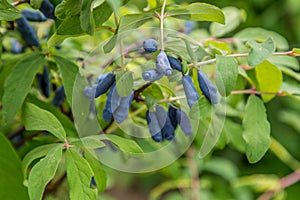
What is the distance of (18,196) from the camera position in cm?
73

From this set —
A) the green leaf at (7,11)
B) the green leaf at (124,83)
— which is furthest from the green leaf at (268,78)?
the green leaf at (7,11)

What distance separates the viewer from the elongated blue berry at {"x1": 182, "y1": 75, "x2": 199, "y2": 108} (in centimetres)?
61

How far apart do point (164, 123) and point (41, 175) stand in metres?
0.16

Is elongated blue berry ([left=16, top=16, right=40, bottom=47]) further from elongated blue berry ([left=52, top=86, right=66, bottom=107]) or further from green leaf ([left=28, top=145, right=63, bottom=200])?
green leaf ([left=28, top=145, right=63, bottom=200])

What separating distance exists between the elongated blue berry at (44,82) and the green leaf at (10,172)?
0.11m

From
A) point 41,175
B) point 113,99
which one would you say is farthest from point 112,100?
point 41,175

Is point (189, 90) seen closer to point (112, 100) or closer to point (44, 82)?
point (112, 100)

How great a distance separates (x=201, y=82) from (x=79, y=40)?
41 centimetres

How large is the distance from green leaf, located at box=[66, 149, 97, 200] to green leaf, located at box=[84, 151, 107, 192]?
43 millimetres

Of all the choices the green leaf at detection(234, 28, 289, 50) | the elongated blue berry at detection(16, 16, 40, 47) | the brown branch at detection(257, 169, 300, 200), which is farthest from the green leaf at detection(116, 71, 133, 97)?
the brown branch at detection(257, 169, 300, 200)

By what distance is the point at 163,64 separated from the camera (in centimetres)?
58

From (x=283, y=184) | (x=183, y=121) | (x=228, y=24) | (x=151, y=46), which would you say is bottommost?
(x=283, y=184)

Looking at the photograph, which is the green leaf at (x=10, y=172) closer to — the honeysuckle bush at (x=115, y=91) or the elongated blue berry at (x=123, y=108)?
the honeysuckle bush at (x=115, y=91)

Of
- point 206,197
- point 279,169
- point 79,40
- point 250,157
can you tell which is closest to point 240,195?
point 206,197
